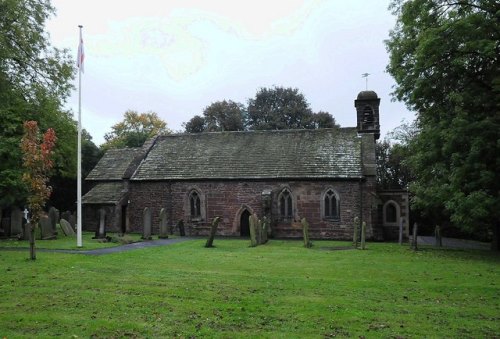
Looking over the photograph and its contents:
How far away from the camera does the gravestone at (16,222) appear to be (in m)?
27.1

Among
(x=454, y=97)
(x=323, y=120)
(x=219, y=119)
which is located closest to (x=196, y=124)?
(x=219, y=119)

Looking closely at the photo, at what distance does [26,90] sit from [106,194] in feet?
34.4

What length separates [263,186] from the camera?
31312 millimetres

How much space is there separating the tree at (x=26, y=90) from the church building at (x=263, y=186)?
17.8 feet

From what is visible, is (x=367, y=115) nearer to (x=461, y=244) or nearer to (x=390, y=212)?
(x=390, y=212)

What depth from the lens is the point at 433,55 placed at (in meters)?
20.5

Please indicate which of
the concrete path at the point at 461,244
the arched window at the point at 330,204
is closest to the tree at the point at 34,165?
the arched window at the point at 330,204

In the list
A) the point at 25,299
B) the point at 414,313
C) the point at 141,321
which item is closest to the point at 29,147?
the point at 25,299

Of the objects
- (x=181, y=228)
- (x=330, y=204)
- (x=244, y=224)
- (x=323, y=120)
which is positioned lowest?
(x=181, y=228)

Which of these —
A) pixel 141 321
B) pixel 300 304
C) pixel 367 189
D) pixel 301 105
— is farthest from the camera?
pixel 301 105

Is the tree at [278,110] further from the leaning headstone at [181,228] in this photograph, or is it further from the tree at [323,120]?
the leaning headstone at [181,228]

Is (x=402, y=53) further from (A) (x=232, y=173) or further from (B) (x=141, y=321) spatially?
(B) (x=141, y=321)

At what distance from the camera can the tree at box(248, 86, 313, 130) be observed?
2432 inches

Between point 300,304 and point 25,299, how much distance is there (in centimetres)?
628
